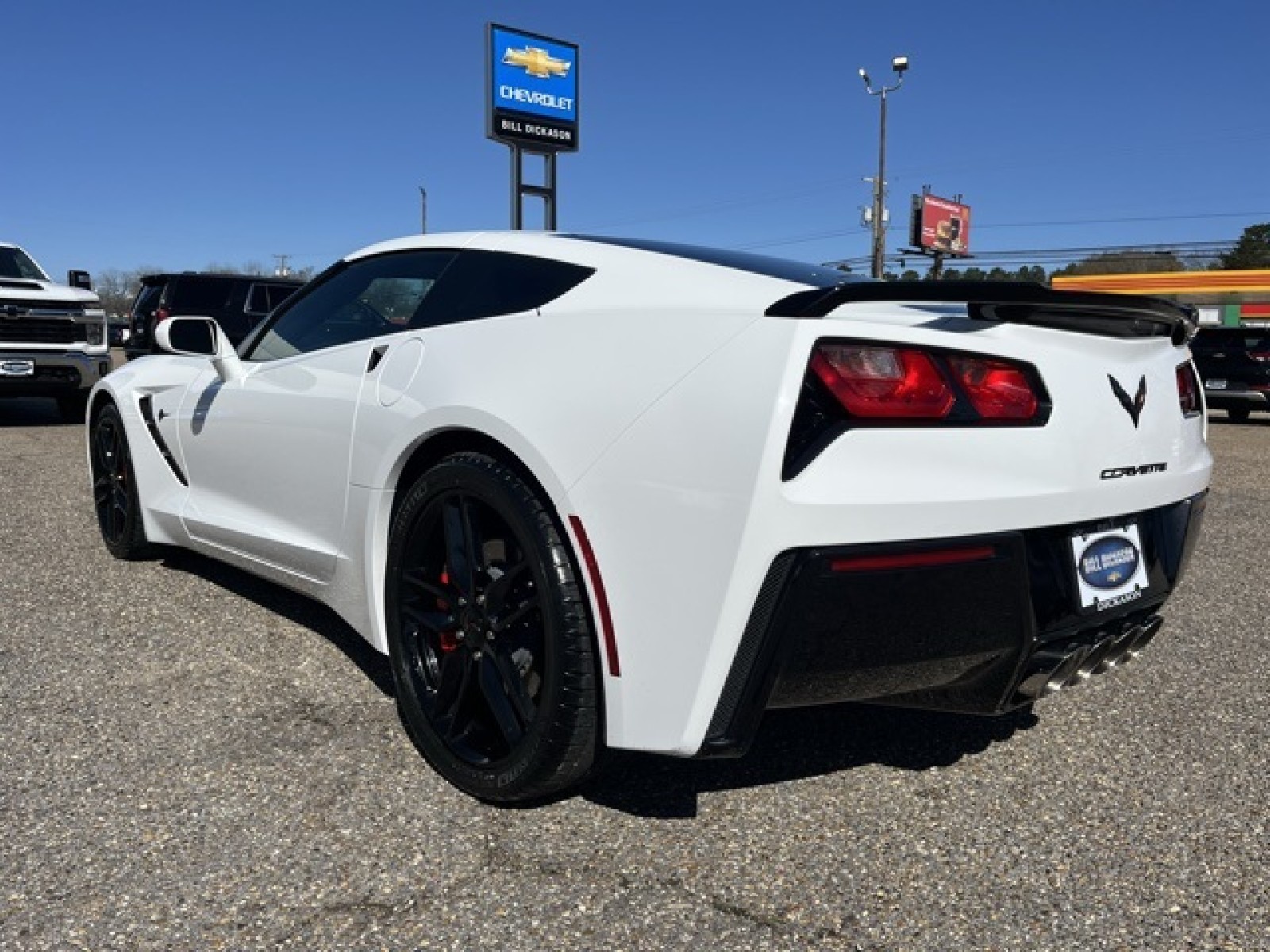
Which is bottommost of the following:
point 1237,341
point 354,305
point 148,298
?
point 1237,341

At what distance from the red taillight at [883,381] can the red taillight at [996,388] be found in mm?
58

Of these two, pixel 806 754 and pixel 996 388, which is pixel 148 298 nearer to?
pixel 806 754

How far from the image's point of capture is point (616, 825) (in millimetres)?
2320

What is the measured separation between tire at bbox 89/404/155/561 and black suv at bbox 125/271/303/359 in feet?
27.6

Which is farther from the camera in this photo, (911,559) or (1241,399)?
(1241,399)

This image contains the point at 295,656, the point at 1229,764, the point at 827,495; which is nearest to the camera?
the point at 827,495

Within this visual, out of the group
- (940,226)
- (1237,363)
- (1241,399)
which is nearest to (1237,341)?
(1237,363)

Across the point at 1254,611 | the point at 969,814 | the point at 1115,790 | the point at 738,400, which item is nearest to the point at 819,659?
the point at 738,400

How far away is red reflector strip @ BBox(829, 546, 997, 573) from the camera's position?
1.88 meters

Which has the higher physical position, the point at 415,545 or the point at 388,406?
the point at 388,406

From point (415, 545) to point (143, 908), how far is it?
998 millimetres

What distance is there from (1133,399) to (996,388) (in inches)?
18.9

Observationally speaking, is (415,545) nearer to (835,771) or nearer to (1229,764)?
(835,771)

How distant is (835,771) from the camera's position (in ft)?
8.65
